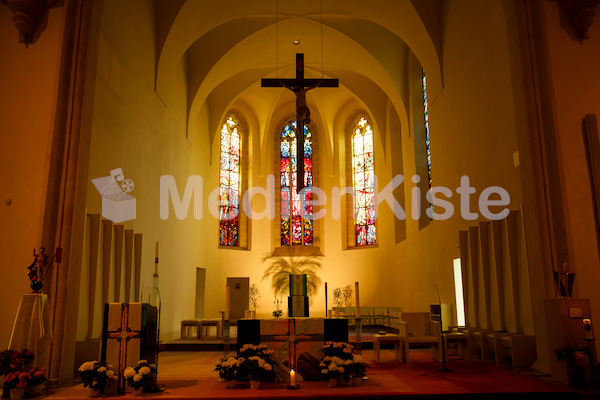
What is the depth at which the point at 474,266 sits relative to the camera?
8.86m

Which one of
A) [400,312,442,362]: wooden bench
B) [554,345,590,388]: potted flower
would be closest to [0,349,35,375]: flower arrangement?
[400,312,442,362]: wooden bench

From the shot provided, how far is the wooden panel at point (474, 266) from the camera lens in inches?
346

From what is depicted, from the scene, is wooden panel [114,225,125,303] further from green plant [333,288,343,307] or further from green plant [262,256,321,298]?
green plant [333,288,343,307]

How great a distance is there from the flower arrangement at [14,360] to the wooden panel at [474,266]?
6.61 meters

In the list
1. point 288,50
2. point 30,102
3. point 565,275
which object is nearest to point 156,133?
point 30,102

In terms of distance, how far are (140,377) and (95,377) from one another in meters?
0.46

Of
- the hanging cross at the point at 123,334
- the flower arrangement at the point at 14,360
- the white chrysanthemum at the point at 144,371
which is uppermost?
the hanging cross at the point at 123,334

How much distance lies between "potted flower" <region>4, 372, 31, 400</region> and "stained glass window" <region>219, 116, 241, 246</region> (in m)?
11.5

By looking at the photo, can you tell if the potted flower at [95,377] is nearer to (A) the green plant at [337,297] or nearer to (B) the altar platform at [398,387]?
(B) the altar platform at [398,387]

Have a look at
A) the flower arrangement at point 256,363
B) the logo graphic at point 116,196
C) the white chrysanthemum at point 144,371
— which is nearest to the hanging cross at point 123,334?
the white chrysanthemum at point 144,371

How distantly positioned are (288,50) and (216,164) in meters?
4.30

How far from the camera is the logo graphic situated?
8.27 metres

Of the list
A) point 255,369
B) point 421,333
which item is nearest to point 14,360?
point 255,369

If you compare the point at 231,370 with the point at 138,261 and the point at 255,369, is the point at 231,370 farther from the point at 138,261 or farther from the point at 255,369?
the point at 138,261
